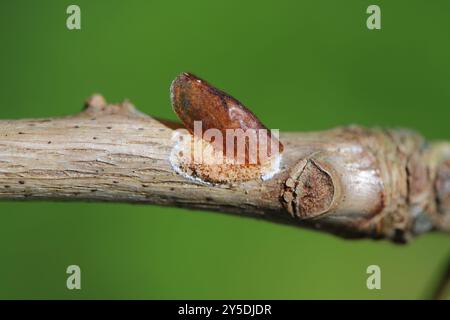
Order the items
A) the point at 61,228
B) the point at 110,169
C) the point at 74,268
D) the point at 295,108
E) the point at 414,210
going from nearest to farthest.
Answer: the point at 110,169 → the point at 414,210 → the point at 74,268 → the point at 61,228 → the point at 295,108

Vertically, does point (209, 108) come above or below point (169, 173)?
above

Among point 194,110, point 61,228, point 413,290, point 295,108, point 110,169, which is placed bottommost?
point 413,290

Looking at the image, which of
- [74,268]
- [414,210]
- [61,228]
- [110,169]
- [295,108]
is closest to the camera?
[110,169]

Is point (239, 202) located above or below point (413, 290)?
above

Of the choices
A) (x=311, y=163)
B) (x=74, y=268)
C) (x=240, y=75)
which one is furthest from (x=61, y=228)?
(x=311, y=163)

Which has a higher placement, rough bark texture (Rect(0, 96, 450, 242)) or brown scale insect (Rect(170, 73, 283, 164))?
brown scale insect (Rect(170, 73, 283, 164))

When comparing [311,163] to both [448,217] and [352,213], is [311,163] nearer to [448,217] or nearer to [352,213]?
[352,213]

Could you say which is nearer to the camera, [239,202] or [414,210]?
[239,202]

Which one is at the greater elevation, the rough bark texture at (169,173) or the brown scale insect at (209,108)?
the brown scale insect at (209,108)
